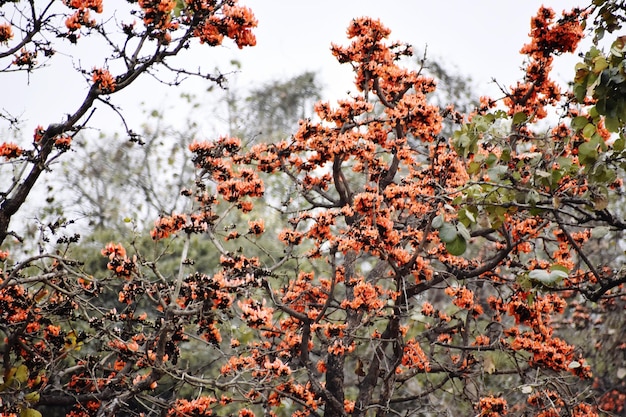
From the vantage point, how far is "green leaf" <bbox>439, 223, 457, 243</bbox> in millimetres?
2188

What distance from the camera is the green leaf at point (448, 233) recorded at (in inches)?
86.1

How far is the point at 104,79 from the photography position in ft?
11.8

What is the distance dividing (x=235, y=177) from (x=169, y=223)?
2.40 feet

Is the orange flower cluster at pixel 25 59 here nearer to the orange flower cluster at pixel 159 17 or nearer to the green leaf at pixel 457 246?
the orange flower cluster at pixel 159 17

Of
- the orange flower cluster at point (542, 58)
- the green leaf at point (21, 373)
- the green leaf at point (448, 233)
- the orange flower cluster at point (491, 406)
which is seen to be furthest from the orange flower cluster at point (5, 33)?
the orange flower cluster at point (491, 406)

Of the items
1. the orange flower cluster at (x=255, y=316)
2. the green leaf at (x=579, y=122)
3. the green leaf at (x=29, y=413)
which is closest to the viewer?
the green leaf at (x=579, y=122)

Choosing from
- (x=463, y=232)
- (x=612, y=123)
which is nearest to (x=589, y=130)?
(x=612, y=123)

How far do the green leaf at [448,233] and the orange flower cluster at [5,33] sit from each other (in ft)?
9.96

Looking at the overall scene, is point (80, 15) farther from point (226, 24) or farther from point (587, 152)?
point (587, 152)

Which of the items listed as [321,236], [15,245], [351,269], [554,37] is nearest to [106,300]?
[15,245]

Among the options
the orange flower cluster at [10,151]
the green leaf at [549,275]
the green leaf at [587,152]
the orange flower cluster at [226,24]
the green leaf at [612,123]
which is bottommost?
the green leaf at [549,275]

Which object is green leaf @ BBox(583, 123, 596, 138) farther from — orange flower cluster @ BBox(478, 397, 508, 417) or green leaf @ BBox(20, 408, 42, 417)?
green leaf @ BBox(20, 408, 42, 417)

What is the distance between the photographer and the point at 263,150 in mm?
5027

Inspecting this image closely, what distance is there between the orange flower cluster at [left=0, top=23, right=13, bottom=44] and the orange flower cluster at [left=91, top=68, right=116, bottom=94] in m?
0.59
